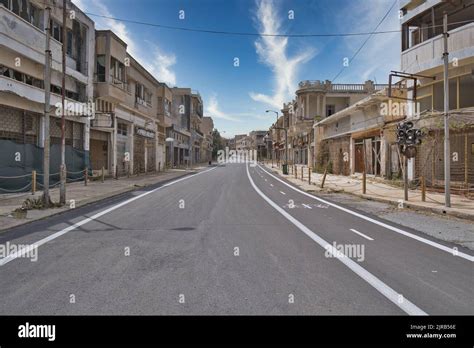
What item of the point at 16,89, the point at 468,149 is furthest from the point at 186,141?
the point at 468,149

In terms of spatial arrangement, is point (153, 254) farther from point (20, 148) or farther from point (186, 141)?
point (186, 141)

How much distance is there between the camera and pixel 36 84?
707 inches

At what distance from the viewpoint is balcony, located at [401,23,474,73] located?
1509 cm

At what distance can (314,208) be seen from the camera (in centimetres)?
1222

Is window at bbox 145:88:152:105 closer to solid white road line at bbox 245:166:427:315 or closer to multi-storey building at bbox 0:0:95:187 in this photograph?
multi-storey building at bbox 0:0:95:187

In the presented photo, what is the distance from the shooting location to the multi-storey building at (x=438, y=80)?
15250 mm

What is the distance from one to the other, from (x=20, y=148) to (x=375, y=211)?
51.5ft

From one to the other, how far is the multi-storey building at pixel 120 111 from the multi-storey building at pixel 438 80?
1989cm

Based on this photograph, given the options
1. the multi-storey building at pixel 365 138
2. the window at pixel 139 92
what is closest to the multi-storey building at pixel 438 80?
the multi-storey building at pixel 365 138

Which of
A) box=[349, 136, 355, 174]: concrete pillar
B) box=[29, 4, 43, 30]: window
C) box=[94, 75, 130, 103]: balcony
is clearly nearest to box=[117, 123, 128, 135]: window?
box=[94, 75, 130, 103]: balcony

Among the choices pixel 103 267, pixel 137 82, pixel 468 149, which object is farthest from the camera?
pixel 137 82

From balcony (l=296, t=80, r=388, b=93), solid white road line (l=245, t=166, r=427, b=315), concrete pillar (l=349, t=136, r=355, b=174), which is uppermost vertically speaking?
balcony (l=296, t=80, r=388, b=93)

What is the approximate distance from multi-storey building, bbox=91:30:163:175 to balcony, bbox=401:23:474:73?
64.4 ft

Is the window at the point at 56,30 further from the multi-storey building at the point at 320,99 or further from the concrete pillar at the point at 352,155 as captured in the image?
the multi-storey building at the point at 320,99
